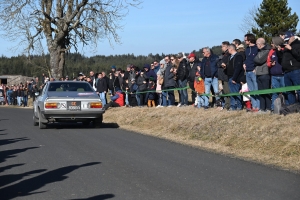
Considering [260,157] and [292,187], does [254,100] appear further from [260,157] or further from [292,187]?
[292,187]

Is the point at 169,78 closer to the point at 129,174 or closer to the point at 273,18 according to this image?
the point at 129,174

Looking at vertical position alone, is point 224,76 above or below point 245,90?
above

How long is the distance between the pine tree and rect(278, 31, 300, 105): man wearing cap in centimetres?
5024

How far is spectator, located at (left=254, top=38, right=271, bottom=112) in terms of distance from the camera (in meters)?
14.8

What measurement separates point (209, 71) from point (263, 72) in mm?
3418

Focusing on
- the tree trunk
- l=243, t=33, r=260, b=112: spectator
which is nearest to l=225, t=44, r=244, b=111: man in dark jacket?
l=243, t=33, r=260, b=112: spectator

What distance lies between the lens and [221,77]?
17.3 m

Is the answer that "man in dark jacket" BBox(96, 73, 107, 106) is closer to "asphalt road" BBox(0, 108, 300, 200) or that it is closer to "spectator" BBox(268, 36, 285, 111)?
"asphalt road" BBox(0, 108, 300, 200)

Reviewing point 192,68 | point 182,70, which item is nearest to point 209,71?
point 192,68

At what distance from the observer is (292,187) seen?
8.25 m

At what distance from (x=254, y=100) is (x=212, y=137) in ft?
6.30

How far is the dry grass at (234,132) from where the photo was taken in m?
11.2

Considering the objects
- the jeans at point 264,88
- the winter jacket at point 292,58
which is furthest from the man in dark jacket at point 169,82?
the winter jacket at point 292,58

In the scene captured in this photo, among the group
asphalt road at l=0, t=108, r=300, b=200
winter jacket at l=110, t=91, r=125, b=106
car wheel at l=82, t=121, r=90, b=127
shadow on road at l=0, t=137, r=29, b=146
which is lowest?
asphalt road at l=0, t=108, r=300, b=200
